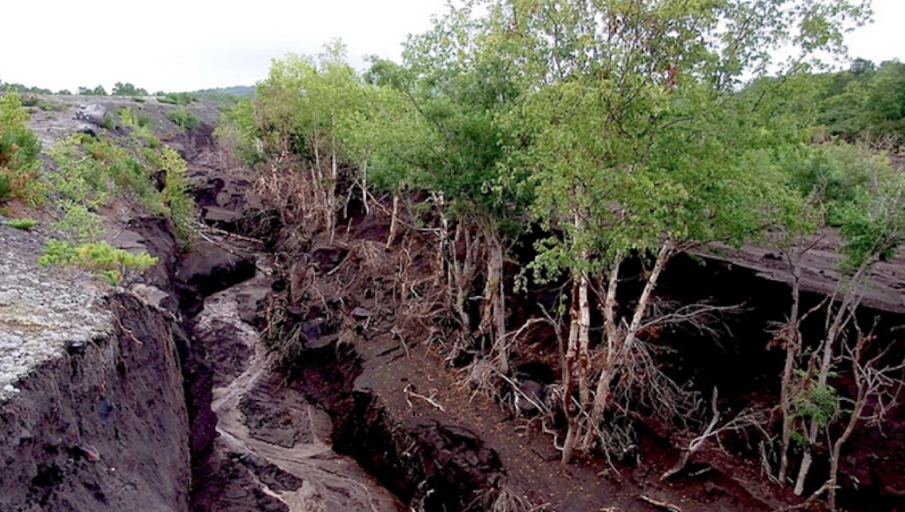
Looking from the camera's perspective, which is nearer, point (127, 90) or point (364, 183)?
point (364, 183)

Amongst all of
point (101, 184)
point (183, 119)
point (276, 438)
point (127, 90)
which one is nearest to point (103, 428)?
point (276, 438)

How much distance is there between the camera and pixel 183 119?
171 ft

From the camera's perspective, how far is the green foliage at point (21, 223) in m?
10.6

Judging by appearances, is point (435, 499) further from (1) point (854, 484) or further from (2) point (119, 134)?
(2) point (119, 134)

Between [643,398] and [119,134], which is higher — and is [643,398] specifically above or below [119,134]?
below

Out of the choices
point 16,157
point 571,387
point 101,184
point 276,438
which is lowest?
point 276,438

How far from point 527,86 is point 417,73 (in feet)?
10.2

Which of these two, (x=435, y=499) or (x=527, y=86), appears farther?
(x=435, y=499)

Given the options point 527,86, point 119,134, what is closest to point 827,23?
point 527,86

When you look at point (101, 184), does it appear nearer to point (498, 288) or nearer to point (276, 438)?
point (276, 438)

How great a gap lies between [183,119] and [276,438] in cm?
4626

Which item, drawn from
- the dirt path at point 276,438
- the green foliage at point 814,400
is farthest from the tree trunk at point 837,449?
the dirt path at point 276,438

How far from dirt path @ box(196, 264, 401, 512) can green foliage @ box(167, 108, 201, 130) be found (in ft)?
125

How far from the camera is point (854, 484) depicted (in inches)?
360
